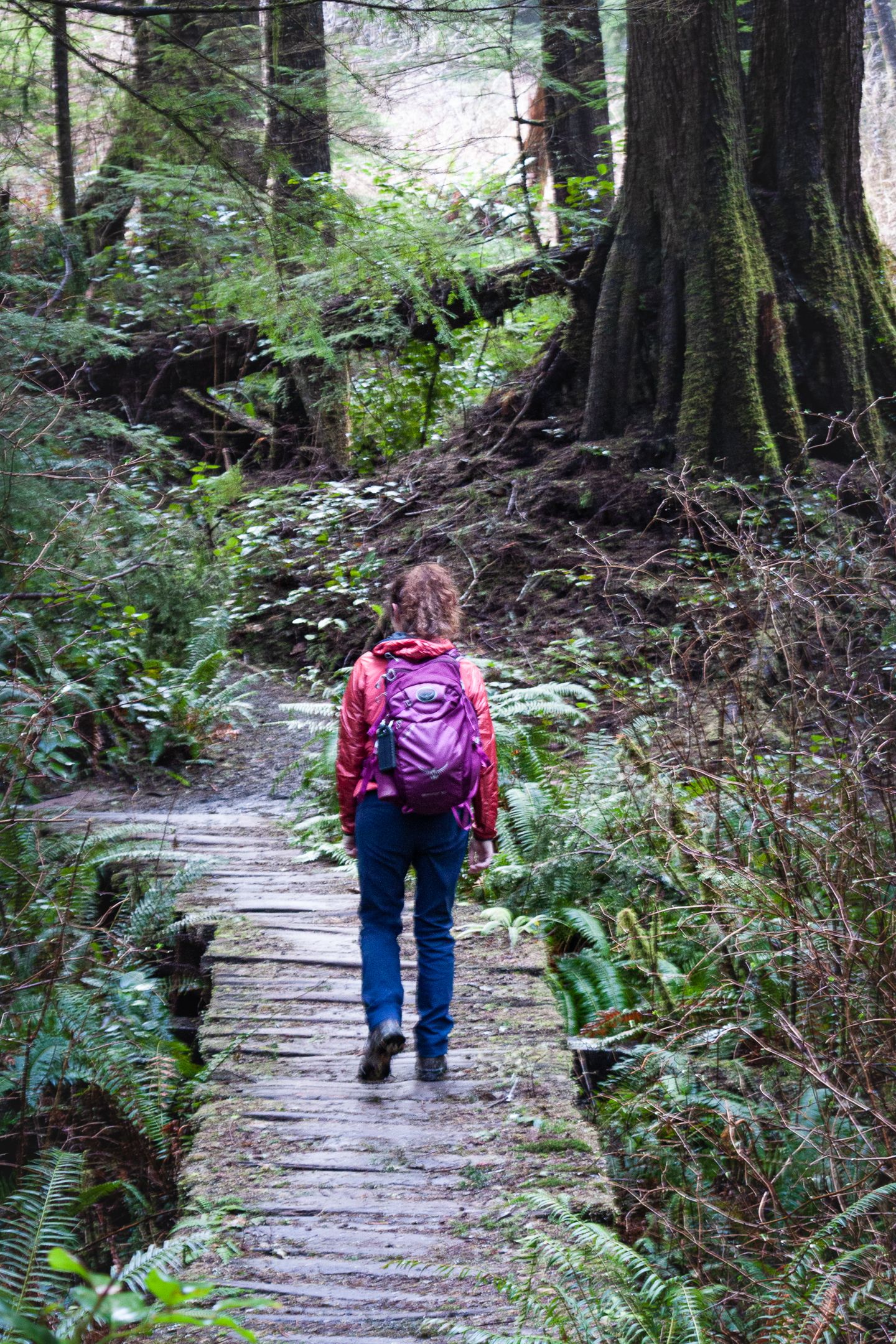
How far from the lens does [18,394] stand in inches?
286

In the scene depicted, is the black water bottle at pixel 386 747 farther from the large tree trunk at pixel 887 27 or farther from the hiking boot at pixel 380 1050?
the large tree trunk at pixel 887 27

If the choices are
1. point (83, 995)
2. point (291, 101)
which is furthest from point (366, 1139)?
point (291, 101)

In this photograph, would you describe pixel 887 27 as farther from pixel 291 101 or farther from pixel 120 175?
pixel 291 101

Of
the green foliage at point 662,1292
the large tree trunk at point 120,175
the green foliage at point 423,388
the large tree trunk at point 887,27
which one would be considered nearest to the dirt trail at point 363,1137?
the green foliage at point 662,1292

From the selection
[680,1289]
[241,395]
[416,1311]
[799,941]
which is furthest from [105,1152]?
[241,395]

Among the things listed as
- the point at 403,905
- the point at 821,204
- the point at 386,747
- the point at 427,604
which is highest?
the point at 821,204

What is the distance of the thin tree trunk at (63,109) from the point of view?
5.59 meters

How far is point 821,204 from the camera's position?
1048cm

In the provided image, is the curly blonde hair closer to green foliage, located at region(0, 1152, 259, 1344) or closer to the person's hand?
the person's hand

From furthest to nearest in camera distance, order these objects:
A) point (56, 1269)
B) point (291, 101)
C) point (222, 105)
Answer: point (291, 101) < point (222, 105) < point (56, 1269)

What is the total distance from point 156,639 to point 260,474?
19.5 feet

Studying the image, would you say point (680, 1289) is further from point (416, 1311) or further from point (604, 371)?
point (604, 371)

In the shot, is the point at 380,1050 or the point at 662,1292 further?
the point at 380,1050

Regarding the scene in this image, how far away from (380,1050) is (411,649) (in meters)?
1.53
